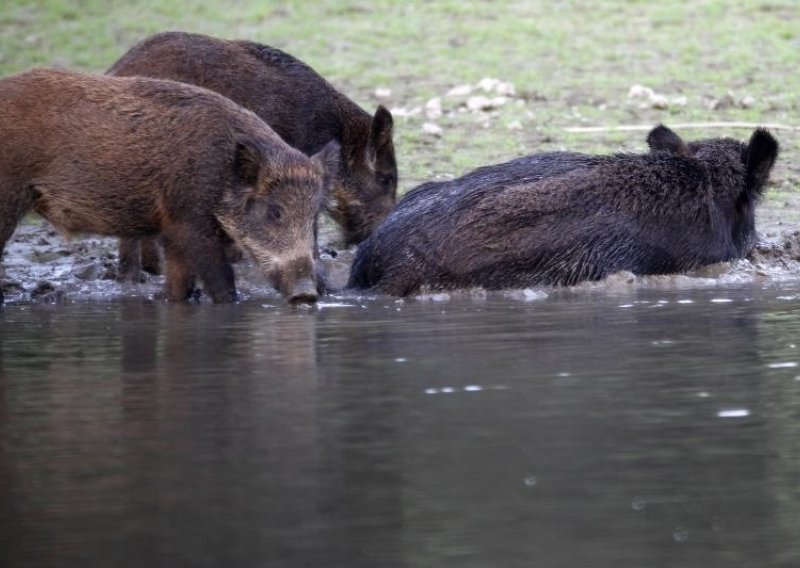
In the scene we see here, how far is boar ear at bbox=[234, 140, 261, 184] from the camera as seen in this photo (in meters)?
8.66

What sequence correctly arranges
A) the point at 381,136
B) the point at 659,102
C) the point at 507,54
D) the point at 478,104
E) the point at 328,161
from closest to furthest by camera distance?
the point at 328,161, the point at 381,136, the point at 659,102, the point at 478,104, the point at 507,54

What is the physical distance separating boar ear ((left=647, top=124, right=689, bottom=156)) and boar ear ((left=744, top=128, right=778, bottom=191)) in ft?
1.28

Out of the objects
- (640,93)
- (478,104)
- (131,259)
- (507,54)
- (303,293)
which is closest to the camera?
(303,293)

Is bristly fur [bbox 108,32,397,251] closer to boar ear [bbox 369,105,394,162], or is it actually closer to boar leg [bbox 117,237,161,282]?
boar ear [bbox 369,105,394,162]

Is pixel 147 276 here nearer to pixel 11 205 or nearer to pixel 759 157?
pixel 11 205

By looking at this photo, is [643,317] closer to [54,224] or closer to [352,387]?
[352,387]

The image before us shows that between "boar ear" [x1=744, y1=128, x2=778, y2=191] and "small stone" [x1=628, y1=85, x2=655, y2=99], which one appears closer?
"boar ear" [x1=744, y1=128, x2=778, y2=191]

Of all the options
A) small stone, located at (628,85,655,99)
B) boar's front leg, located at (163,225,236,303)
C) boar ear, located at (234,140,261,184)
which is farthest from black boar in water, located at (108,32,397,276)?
small stone, located at (628,85,655,99)

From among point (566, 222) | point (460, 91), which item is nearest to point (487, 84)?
point (460, 91)

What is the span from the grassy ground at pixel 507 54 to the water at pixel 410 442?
4.79 metres

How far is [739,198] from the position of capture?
9.26m

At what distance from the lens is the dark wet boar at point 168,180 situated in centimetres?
876

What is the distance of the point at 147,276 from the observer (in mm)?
10023

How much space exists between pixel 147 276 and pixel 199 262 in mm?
1367
